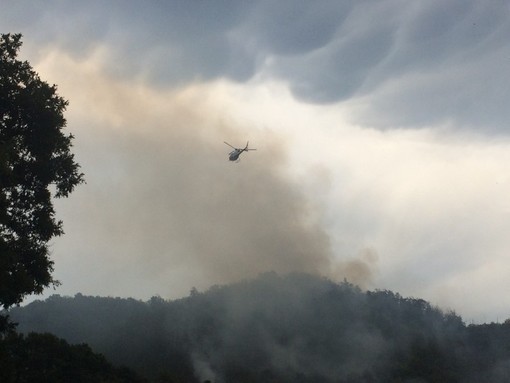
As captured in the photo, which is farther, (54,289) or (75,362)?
(75,362)

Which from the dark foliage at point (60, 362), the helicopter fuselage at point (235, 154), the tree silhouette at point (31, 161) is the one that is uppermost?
the helicopter fuselage at point (235, 154)

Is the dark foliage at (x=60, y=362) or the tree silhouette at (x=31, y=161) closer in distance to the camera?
the tree silhouette at (x=31, y=161)

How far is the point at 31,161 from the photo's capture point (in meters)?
35.0

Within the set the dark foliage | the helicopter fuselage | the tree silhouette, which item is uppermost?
the helicopter fuselage

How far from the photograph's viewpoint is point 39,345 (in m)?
79.0

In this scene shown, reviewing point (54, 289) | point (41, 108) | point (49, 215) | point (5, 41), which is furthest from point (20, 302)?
point (5, 41)

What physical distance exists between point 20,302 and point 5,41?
14.4m

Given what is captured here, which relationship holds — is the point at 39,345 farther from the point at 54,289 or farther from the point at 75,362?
the point at 54,289

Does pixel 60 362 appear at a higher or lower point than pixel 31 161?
lower

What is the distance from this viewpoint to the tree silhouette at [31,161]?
1300 inches

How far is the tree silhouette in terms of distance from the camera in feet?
108

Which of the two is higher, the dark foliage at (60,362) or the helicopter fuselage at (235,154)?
the helicopter fuselage at (235,154)

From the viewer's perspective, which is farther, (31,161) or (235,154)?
(235,154)

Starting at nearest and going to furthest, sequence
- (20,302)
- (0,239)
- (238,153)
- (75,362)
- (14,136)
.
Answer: (0,239) < (20,302) < (14,136) < (75,362) < (238,153)
